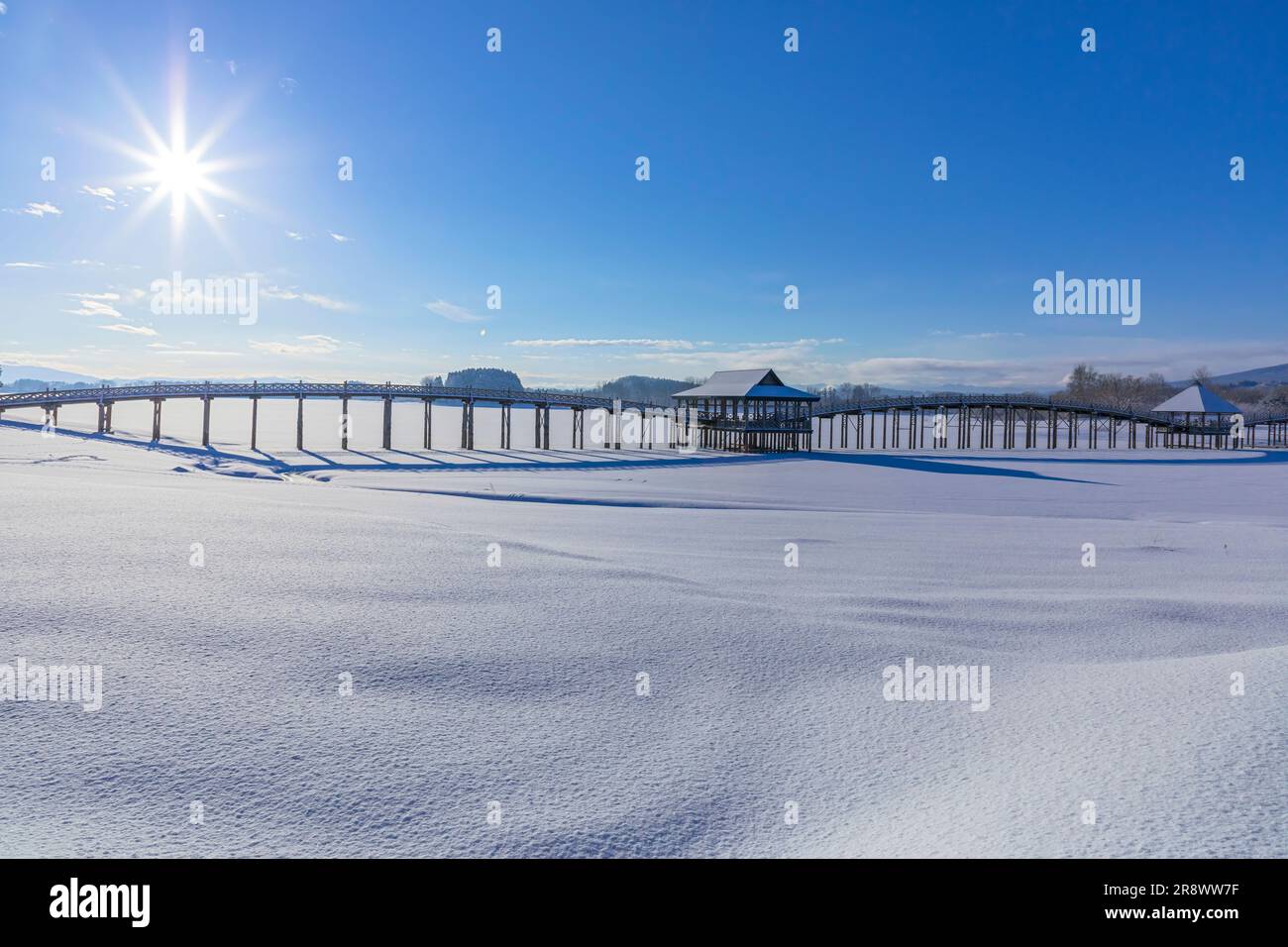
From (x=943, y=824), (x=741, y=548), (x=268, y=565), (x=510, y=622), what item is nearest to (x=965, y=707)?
(x=943, y=824)

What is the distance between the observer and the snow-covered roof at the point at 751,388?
54.1 m

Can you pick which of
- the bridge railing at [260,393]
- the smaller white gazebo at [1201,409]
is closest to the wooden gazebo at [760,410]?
the bridge railing at [260,393]

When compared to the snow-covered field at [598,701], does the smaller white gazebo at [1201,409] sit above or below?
above

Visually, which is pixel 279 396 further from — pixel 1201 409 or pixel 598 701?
pixel 1201 409

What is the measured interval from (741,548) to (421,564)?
4717 millimetres

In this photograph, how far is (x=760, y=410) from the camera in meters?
55.2

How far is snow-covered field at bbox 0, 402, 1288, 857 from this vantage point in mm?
2711

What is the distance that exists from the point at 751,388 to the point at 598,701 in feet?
170

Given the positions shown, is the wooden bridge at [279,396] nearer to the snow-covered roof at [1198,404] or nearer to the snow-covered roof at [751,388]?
the snow-covered roof at [751,388]

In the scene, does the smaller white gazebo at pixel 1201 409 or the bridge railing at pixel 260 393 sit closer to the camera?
the bridge railing at pixel 260 393

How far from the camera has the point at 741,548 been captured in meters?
10.0

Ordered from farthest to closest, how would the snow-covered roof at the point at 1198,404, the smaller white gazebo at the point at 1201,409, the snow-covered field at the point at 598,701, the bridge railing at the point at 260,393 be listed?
the smaller white gazebo at the point at 1201,409 < the snow-covered roof at the point at 1198,404 < the bridge railing at the point at 260,393 < the snow-covered field at the point at 598,701

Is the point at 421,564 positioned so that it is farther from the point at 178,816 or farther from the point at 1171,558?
the point at 1171,558
